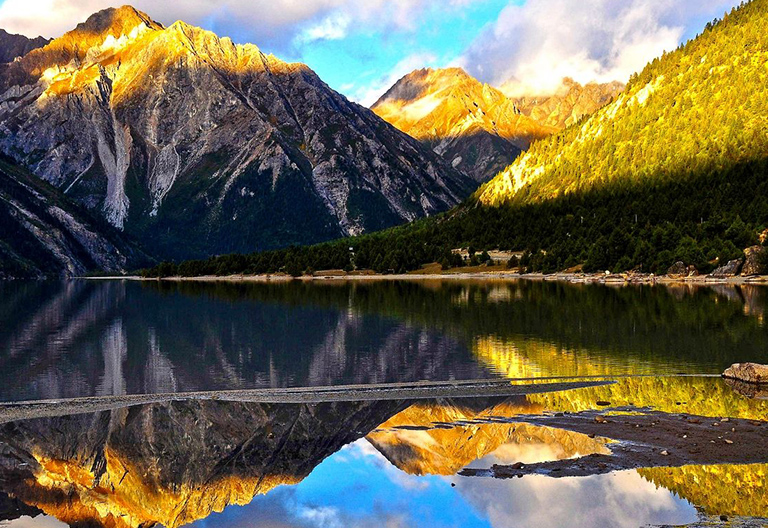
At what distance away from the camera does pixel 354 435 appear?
32.8 m

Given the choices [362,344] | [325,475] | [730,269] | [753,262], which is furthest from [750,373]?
[730,269]

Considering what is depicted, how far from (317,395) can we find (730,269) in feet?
523

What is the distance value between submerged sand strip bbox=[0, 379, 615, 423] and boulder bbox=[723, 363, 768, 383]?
6835 millimetres

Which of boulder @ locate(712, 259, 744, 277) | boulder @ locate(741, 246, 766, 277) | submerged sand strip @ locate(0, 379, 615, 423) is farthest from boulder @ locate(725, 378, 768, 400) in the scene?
boulder @ locate(712, 259, 744, 277)

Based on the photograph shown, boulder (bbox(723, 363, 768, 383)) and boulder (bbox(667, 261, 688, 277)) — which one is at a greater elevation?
boulder (bbox(667, 261, 688, 277))

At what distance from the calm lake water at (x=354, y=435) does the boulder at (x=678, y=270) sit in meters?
119

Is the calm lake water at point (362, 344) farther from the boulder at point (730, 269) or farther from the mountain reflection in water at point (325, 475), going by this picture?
the boulder at point (730, 269)

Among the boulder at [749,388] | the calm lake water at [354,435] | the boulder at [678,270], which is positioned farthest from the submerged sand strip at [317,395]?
the boulder at [678,270]

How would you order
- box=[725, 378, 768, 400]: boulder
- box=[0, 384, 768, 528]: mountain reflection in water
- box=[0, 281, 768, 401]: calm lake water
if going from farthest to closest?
box=[0, 281, 768, 401]: calm lake water < box=[725, 378, 768, 400]: boulder < box=[0, 384, 768, 528]: mountain reflection in water

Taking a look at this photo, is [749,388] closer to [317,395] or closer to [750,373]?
[750,373]

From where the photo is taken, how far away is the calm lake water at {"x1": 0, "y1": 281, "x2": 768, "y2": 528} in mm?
23688

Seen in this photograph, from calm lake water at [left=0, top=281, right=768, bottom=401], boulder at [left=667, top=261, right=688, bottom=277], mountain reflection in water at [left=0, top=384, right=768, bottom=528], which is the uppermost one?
boulder at [left=667, top=261, right=688, bottom=277]

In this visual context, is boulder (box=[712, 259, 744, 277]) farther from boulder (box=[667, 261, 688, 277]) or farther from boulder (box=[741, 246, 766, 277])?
boulder (box=[667, 261, 688, 277])

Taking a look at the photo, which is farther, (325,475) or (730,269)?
(730,269)
